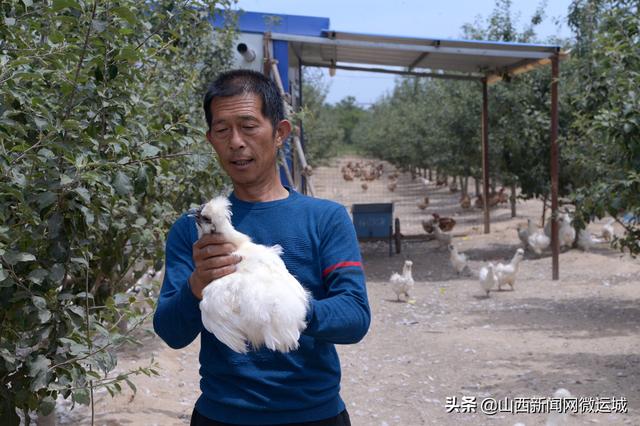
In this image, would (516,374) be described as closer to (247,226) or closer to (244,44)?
(247,226)

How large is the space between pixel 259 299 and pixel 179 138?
207 cm

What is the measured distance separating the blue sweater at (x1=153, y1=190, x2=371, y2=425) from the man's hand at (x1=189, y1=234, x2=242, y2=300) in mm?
92

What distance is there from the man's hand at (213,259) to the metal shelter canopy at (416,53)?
946 cm

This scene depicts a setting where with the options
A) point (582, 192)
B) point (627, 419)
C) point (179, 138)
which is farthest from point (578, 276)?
point (179, 138)

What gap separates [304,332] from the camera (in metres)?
1.88

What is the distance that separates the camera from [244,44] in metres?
10.7

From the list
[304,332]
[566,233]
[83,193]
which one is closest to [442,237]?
[566,233]

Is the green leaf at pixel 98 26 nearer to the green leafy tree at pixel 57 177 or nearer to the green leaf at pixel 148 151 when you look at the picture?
the green leafy tree at pixel 57 177

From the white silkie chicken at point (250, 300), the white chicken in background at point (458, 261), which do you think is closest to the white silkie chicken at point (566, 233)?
the white chicken in background at point (458, 261)

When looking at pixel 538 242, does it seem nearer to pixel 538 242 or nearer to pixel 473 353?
pixel 538 242

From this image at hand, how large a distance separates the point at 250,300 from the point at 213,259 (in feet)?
0.47

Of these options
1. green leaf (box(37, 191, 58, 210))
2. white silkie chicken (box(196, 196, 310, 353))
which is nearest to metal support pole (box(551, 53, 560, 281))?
green leaf (box(37, 191, 58, 210))

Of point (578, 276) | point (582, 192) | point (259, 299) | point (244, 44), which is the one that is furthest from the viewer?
point (578, 276)

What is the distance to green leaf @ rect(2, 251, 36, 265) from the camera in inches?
98.3
